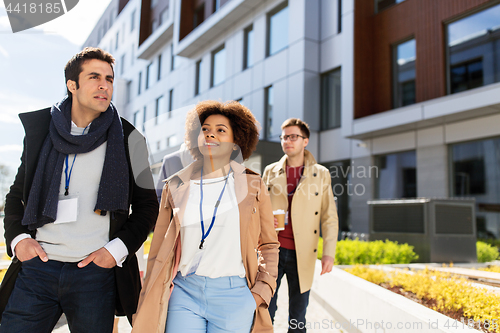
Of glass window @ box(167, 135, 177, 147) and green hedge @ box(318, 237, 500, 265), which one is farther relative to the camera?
Answer: green hedge @ box(318, 237, 500, 265)

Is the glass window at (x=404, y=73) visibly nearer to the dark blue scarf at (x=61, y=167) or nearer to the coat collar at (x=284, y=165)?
the coat collar at (x=284, y=165)

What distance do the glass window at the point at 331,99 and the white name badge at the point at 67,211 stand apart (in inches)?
606

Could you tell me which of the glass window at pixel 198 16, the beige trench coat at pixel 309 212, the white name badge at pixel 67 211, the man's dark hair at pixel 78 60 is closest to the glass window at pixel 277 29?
the glass window at pixel 198 16

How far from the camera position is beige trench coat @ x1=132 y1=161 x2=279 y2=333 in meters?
2.25

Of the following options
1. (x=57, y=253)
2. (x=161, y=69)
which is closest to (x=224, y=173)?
(x=57, y=253)

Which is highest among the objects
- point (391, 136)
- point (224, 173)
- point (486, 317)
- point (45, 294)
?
point (391, 136)

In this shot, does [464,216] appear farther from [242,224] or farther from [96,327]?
[96,327]

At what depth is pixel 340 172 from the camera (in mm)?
16672

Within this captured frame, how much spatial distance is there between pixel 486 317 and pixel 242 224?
2371 millimetres

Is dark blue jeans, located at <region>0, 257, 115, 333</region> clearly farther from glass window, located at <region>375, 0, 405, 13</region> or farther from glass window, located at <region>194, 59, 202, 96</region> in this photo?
glass window, located at <region>194, 59, 202, 96</region>

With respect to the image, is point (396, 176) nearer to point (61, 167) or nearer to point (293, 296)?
point (293, 296)

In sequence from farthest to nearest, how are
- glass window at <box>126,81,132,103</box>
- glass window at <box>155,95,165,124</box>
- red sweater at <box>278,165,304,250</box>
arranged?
glass window at <box>126,81,132,103</box>, glass window at <box>155,95,165,124</box>, red sweater at <box>278,165,304,250</box>

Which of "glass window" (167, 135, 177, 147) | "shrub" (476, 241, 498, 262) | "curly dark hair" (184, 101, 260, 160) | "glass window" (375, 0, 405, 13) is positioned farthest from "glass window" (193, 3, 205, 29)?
"curly dark hair" (184, 101, 260, 160)

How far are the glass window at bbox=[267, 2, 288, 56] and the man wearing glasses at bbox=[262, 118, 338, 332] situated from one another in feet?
48.5
